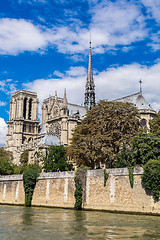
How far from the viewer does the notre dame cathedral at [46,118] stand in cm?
6606

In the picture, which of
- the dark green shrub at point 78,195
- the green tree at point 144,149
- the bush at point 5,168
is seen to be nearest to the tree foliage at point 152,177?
the green tree at point 144,149

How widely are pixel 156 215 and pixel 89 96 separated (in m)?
55.0

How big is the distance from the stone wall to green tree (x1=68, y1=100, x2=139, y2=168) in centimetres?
498

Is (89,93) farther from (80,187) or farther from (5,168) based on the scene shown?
(80,187)

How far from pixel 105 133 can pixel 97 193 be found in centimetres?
903

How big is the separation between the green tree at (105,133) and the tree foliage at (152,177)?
10.2m

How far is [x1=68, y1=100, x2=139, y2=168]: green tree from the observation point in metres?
37.8

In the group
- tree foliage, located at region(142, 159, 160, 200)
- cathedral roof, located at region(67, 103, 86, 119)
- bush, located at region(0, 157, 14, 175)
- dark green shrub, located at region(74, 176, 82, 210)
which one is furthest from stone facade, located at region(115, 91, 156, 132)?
tree foliage, located at region(142, 159, 160, 200)

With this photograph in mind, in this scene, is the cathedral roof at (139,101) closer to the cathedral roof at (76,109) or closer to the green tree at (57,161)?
the cathedral roof at (76,109)

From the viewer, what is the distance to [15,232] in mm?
18297

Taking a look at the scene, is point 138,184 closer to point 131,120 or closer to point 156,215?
point 156,215

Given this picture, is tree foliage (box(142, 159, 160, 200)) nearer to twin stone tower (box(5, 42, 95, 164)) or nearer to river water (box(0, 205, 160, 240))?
river water (box(0, 205, 160, 240))

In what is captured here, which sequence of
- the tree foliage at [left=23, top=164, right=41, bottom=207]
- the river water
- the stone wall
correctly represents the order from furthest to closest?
the tree foliage at [left=23, top=164, right=41, bottom=207] < the stone wall < the river water

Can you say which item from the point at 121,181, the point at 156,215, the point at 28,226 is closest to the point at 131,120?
the point at 121,181
